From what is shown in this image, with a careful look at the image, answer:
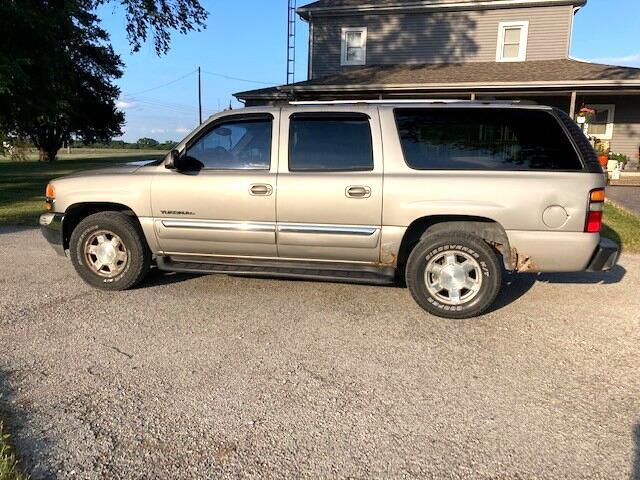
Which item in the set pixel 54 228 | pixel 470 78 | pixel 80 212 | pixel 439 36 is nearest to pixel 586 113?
pixel 470 78

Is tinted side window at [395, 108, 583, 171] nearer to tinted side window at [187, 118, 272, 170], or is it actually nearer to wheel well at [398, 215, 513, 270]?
wheel well at [398, 215, 513, 270]

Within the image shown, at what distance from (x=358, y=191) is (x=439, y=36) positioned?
1670 centimetres

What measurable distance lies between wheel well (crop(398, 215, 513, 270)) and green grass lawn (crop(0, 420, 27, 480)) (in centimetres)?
324

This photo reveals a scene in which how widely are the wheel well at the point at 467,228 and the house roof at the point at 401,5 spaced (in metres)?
16.4

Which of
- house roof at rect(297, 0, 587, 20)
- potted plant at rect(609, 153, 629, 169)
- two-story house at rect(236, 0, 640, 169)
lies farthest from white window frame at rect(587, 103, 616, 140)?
house roof at rect(297, 0, 587, 20)

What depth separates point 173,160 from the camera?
4.82 m

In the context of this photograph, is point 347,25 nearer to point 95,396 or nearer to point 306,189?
point 306,189

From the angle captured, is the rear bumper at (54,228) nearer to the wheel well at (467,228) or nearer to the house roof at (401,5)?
the wheel well at (467,228)

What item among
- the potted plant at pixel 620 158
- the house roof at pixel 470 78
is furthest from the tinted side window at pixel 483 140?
the potted plant at pixel 620 158

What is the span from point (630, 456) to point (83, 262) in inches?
192

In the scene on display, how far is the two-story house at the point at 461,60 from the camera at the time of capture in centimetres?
1612

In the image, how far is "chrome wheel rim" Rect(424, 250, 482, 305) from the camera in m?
4.40

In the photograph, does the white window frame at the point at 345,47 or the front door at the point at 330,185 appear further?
the white window frame at the point at 345,47

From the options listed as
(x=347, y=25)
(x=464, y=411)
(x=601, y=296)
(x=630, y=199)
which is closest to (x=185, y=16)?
(x=347, y=25)
